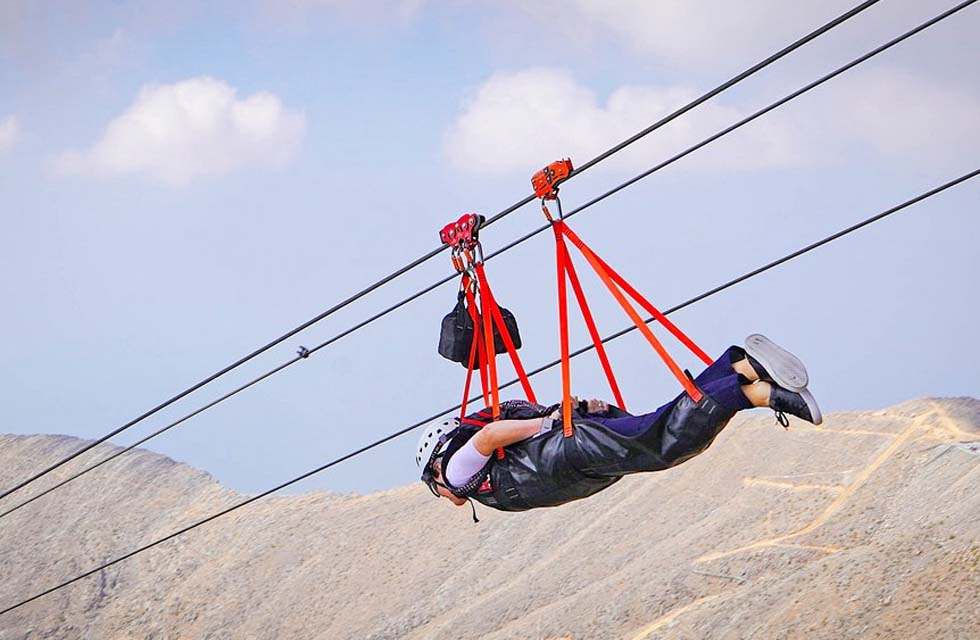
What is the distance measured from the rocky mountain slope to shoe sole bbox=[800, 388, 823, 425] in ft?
32.2

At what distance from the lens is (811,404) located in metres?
6.30

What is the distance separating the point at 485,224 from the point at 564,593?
14317mm

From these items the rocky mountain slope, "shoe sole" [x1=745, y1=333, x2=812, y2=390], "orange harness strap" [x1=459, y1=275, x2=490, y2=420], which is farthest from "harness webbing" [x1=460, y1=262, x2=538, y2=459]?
the rocky mountain slope

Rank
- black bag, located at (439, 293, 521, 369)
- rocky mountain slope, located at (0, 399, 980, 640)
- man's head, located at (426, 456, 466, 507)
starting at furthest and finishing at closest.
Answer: rocky mountain slope, located at (0, 399, 980, 640)
black bag, located at (439, 293, 521, 369)
man's head, located at (426, 456, 466, 507)

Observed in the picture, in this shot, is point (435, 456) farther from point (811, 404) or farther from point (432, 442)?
point (811, 404)

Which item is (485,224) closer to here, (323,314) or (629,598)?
(323,314)

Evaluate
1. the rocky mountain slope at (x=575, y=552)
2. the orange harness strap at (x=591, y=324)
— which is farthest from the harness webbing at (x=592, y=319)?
the rocky mountain slope at (x=575, y=552)

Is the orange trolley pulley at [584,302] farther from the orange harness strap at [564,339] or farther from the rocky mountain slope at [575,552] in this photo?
the rocky mountain slope at [575,552]

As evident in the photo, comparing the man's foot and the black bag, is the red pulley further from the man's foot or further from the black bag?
the man's foot

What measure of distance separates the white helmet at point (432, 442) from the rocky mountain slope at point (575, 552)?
9232 millimetres

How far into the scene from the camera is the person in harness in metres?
6.49

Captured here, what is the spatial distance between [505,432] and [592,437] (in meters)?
0.58

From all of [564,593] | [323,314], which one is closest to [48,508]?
[564,593]

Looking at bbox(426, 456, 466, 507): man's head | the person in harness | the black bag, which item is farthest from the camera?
the black bag
